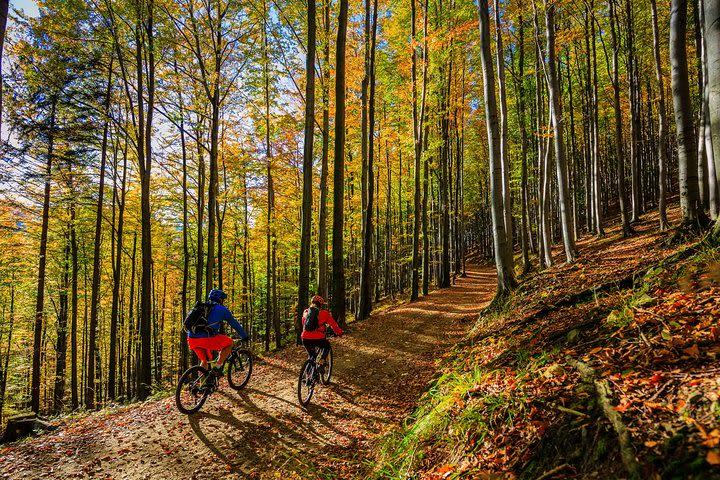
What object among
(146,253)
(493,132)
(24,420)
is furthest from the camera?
(146,253)

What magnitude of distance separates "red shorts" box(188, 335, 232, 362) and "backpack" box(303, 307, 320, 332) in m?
1.64

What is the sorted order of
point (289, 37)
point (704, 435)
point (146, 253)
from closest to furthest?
point (704, 435), point (146, 253), point (289, 37)

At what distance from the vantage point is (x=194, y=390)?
19.6 feet

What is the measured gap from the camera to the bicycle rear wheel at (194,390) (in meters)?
5.94

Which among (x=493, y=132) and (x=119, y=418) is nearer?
(x=119, y=418)

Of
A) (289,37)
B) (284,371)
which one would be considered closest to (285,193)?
(289,37)

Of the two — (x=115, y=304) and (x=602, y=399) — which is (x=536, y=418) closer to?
(x=602, y=399)

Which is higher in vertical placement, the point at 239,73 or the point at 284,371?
the point at 239,73

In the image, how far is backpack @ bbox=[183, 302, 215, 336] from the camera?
231 inches

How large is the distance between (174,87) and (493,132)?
12.8 metres

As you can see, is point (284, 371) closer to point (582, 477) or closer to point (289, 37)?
point (582, 477)

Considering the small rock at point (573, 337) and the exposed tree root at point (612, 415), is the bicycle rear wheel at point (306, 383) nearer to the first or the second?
the small rock at point (573, 337)

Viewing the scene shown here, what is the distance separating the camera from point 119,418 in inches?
254

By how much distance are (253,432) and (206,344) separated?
6.27 ft
